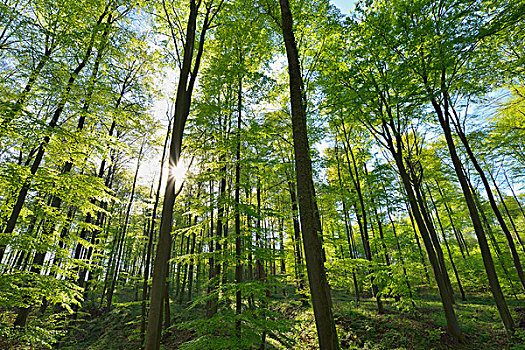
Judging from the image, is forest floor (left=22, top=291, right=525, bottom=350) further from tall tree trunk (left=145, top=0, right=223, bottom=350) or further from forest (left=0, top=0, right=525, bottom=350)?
tall tree trunk (left=145, top=0, right=223, bottom=350)

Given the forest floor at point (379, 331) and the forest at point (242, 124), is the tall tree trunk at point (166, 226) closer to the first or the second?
the forest at point (242, 124)

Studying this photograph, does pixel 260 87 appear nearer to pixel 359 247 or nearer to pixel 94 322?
pixel 94 322

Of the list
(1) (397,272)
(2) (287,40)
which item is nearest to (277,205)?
(1) (397,272)

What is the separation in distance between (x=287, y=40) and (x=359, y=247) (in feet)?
132

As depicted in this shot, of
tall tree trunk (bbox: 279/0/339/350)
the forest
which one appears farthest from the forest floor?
tall tree trunk (bbox: 279/0/339/350)

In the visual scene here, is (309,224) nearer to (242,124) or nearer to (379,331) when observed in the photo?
(242,124)

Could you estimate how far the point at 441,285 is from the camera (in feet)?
26.6

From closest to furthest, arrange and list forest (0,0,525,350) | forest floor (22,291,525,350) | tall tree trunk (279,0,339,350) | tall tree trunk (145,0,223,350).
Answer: tall tree trunk (279,0,339,350) → tall tree trunk (145,0,223,350) → forest (0,0,525,350) → forest floor (22,291,525,350)

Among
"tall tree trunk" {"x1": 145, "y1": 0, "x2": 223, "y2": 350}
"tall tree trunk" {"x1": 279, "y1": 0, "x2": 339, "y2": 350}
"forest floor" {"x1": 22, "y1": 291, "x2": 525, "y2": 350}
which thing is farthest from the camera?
"forest floor" {"x1": 22, "y1": 291, "x2": 525, "y2": 350}

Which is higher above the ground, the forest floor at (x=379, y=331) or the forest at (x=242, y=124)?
the forest at (x=242, y=124)

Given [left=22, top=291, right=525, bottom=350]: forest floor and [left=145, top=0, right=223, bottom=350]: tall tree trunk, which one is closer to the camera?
[left=145, top=0, right=223, bottom=350]: tall tree trunk

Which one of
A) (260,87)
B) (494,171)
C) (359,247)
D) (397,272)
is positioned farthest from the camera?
(359,247)

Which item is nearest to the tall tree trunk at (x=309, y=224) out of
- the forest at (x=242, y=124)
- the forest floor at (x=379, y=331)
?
the forest at (x=242, y=124)

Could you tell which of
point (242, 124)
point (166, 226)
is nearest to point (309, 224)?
point (166, 226)
